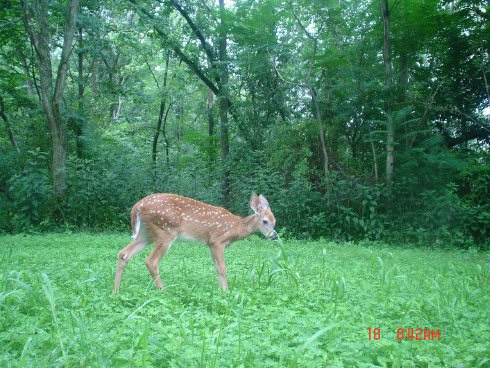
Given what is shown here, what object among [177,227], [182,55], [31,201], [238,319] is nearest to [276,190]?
[182,55]

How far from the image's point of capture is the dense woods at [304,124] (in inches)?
454

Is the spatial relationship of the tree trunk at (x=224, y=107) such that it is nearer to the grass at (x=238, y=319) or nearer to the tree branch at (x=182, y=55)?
the tree branch at (x=182, y=55)

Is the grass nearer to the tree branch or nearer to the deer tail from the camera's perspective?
the deer tail

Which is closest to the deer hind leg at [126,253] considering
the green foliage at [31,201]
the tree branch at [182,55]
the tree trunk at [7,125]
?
the green foliage at [31,201]

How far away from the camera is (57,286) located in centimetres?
502

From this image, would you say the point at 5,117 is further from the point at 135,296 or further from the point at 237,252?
the point at 135,296

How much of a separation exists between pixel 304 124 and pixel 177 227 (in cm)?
788

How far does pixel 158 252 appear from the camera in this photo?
18.7 ft

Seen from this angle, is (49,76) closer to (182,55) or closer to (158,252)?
(182,55)

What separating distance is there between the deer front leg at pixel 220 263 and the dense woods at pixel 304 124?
5.26 m

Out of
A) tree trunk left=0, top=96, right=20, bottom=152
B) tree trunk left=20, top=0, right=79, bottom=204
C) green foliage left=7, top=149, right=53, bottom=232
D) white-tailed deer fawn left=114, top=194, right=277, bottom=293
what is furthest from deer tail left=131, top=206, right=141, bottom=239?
tree trunk left=0, top=96, right=20, bottom=152

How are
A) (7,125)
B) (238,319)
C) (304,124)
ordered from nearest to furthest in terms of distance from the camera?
(238,319) → (304,124) → (7,125)

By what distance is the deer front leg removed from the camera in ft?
17.8

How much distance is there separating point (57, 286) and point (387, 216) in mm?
8431
